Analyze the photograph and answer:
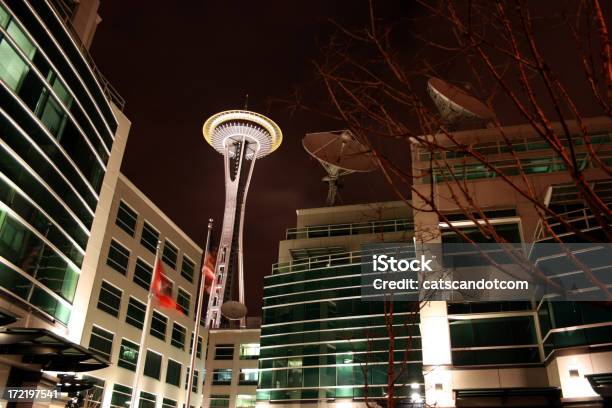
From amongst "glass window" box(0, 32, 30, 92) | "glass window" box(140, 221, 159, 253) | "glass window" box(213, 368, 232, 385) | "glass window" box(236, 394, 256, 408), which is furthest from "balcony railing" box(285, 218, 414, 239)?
"glass window" box(0, 32, 30, 92)

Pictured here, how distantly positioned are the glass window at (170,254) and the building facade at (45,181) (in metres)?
16.9

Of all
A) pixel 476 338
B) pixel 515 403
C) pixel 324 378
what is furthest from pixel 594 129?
pixel 324 378

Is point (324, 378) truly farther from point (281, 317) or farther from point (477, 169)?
point (477, 169)

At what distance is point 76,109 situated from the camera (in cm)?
2905

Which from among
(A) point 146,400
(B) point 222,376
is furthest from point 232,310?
(A) point 146,400

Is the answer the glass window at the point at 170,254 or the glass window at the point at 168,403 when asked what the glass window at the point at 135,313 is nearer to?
the glass window at the point at 170,254

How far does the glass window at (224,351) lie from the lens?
62.4m

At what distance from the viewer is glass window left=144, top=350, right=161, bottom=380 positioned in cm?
4400

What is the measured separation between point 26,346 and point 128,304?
19.4 m

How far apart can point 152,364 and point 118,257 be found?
10191 mm

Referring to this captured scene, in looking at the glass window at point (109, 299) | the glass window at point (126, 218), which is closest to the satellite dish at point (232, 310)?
the glass window at point (126, 218)

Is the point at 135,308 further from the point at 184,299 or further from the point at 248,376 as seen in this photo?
the point at 248,376

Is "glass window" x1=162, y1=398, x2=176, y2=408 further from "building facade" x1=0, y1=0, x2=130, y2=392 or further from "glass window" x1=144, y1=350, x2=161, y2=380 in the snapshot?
"building facade" x1=0, y1=0, x2=130, y2=392

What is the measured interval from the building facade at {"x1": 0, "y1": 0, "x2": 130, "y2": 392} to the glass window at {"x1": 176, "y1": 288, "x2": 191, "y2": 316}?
2012 centimetres
